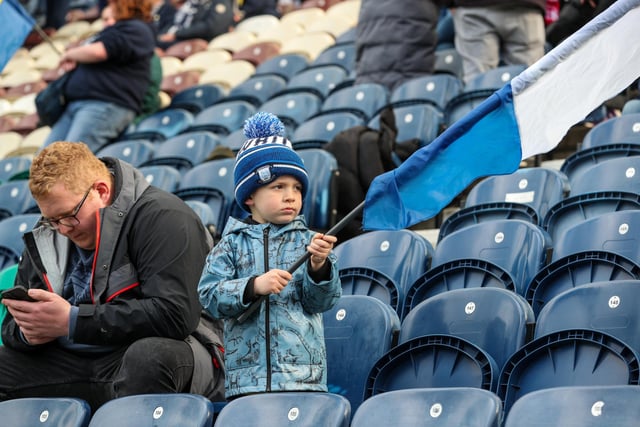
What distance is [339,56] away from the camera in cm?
872

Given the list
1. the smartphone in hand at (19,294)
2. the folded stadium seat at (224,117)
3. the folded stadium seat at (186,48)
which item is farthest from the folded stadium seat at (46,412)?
the folded stadium seat at (186,48)

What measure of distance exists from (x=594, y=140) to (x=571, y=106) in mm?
1950

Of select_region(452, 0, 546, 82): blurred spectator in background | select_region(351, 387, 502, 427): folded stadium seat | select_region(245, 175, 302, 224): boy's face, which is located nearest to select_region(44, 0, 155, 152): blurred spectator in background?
select_region(452, 0, 546, 82): blurred spectator in background

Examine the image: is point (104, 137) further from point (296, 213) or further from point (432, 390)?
point (432, 390)

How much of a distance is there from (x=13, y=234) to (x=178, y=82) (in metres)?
3.61

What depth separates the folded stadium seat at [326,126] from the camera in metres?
6.38

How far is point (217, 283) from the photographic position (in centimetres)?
341

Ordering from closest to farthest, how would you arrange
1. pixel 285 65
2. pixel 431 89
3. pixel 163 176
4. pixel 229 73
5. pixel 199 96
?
pixel 163 176, pixel 431 89, pixel 199 96, pixel 285 65, pixel 229 73

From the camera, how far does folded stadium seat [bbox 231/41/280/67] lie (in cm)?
962

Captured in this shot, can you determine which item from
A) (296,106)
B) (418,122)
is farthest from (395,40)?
(418,122)

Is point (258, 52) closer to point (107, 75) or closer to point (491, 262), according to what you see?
point (107, 75)

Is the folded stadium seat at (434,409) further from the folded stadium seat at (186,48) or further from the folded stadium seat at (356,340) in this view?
the folded stadium seat at (186,48)

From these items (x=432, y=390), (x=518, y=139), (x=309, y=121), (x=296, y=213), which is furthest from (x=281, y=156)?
(x=309, y=121)

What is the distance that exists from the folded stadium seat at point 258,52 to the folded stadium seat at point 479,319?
238 inches
